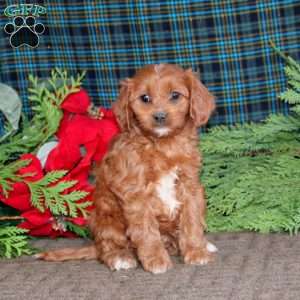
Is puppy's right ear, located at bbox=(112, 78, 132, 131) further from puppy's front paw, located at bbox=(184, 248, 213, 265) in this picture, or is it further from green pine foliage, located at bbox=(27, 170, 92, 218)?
puppy's front paw, located at bbox=(184, 248, 213, 265)

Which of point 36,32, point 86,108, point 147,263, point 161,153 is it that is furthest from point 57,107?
point 147,263

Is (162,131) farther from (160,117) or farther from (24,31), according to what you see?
(24,31)

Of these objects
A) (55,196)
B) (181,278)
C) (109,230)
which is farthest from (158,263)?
(55,196)

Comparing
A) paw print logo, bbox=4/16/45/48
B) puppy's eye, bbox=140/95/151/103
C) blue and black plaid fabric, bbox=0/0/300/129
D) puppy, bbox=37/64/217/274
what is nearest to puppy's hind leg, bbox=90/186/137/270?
puppy, bbox=37/64/217/274

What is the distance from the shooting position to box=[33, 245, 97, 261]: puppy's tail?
372 centimetres

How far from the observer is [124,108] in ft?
11.9

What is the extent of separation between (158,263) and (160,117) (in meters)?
0.69

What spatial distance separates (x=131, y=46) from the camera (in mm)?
4441

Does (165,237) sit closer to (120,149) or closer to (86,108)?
(120,149)

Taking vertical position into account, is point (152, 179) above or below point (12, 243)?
above

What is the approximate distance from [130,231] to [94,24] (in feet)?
4.72

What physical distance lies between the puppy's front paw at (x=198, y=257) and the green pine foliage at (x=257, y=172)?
0.48 metres

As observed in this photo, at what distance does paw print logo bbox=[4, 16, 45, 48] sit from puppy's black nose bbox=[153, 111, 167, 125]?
4.35ft

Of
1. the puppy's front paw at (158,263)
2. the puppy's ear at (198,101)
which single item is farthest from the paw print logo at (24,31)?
the puppy's front paw at (158,263)
